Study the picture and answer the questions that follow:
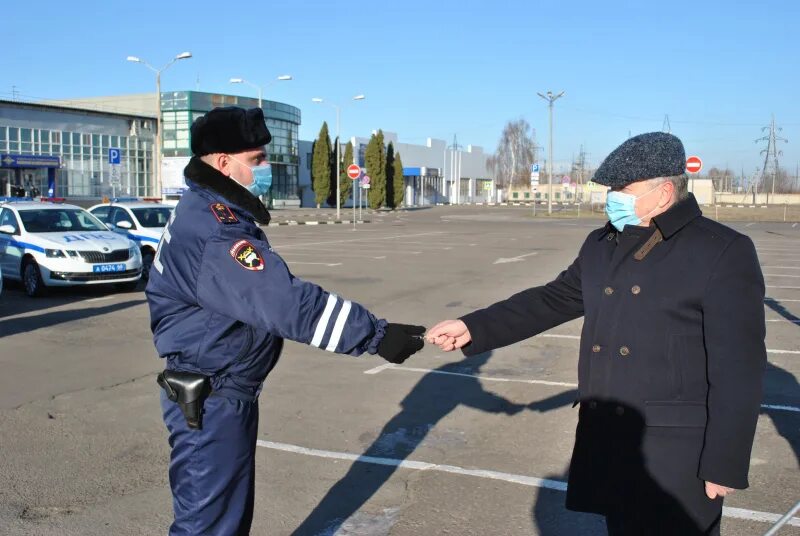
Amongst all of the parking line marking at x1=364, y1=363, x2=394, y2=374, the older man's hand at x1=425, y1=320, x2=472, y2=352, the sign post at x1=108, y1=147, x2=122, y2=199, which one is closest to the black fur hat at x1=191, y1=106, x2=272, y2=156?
the older man's hand at x1=425, y1=320, x2=472, y2=352

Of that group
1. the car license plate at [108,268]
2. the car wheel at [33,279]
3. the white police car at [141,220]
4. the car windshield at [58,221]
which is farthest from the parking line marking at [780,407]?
the white police car at [141,220]

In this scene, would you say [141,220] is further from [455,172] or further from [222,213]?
[455,172]

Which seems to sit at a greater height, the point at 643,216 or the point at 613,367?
the point at 643,216

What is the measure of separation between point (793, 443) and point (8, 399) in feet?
21.1

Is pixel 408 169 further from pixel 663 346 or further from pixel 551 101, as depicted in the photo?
pixel 663 346

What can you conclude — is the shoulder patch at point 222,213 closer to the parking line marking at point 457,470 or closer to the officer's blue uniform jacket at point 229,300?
the officer's blue uniform jacket at point 229,300

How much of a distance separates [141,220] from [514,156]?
116149 millimetres

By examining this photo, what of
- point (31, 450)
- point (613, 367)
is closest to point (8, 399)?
point (31, 450)

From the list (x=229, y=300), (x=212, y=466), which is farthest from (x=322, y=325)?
(x=212, y=466)

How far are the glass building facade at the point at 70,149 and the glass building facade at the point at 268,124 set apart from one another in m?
4.19

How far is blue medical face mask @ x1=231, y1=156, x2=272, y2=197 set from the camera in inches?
118

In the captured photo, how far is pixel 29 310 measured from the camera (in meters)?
11.6

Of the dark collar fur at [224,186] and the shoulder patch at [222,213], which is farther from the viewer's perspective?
the dark collar fur at [224,186]

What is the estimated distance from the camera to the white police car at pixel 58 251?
42.3 feet
